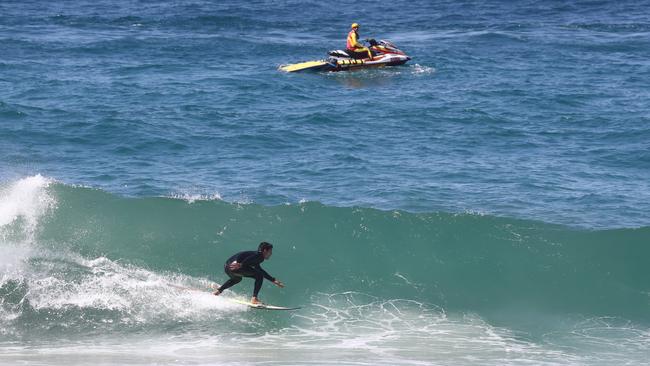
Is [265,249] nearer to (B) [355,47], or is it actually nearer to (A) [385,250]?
(A) [385,250]

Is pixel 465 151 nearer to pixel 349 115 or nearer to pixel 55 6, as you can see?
pixel 349 115

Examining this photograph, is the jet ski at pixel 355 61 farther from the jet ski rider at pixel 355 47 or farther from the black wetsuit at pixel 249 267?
the black wetsuit at pixel 249 267

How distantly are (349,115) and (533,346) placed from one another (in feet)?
47.2

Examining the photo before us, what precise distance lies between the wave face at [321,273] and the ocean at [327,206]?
2.0 inches

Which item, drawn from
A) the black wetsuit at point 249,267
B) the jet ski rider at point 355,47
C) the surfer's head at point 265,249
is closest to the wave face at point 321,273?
the black wetsuit at point 249,267

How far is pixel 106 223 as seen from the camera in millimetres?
20156

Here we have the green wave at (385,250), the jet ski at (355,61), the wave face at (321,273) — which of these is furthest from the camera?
the jet ski at (355,61)

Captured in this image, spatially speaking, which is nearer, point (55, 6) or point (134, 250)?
point (134, 250)

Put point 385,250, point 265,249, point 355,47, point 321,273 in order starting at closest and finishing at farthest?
1. point 265,249
2. point 321,273
3. point 385,250
4. point 355,47

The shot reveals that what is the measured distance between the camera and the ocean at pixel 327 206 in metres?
Result: 15.9

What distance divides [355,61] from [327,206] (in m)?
15.6

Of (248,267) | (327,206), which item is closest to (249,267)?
(248,267)

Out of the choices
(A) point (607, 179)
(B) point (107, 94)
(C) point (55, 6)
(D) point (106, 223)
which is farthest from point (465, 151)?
(C) point (55, 6)

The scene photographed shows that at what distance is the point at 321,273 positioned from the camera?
18312 mm
